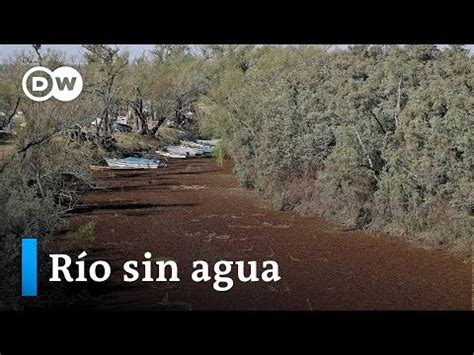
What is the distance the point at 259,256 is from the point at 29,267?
367 cm

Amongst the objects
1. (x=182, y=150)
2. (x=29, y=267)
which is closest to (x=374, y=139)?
(x=29, y=267)

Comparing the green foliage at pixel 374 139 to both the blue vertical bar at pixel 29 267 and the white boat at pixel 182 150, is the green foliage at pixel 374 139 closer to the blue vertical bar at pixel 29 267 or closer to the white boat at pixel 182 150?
the blue vertical bar at pixel 29 267

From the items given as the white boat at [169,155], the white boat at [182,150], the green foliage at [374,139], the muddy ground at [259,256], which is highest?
the green foliage at [374,139]

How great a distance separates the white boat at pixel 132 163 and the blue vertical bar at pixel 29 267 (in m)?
10.3

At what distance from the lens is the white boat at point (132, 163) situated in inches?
682

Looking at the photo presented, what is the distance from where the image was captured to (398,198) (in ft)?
35.8

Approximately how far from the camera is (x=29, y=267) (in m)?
6.43

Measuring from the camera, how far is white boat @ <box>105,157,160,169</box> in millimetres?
17312

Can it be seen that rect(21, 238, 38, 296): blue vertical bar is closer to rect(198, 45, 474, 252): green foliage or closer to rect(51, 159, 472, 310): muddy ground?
rect(51, 159, 472, 310): muddy ground

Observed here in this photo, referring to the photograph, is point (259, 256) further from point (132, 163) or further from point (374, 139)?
point (132, 163)

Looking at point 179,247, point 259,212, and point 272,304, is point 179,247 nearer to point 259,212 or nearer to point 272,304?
point 272,304

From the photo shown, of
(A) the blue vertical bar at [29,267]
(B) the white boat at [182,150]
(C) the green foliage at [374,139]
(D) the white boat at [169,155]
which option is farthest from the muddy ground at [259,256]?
(B) the white boat at [182,150]

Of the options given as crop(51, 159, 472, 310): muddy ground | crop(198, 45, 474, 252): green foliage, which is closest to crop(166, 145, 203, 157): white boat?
crop(198, 45, 474, 252): green foliage

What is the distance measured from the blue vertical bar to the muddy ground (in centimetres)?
88
